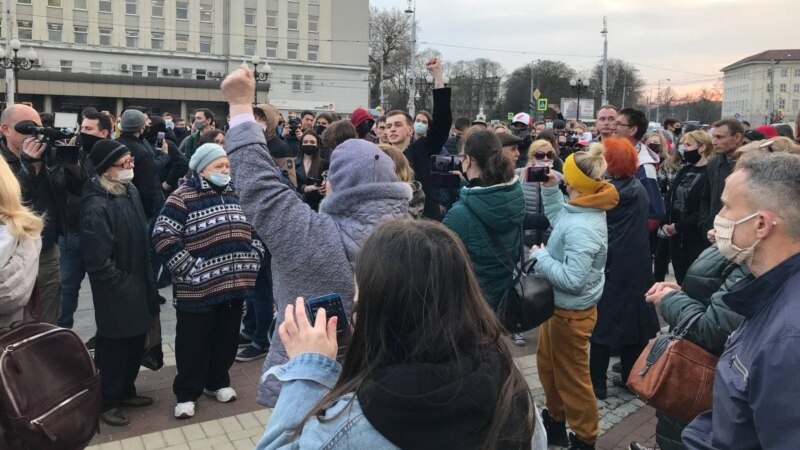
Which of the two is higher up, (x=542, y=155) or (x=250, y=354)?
(x=542, y=155)

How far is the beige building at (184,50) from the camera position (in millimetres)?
52812

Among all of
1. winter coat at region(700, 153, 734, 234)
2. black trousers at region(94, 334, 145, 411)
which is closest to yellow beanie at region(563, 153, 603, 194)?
winter coat at region(700, 153, 734, 234)

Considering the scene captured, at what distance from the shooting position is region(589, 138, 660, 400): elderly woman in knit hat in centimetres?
500

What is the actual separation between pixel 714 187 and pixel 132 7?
2463 inches

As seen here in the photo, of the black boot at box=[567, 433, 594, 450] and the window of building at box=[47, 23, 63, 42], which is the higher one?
the window of building at box=[47, 23, 63, 42]

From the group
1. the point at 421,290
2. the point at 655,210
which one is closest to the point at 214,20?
the point at 655,210

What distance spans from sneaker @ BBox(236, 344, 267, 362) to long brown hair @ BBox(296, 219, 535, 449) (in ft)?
15.0

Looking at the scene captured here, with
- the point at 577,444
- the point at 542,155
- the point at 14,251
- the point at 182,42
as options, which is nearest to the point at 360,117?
the point at 542,155

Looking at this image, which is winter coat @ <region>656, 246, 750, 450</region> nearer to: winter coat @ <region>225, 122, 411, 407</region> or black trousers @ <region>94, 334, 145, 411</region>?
winter coat @ <region>225, 122, 411, 407</region>

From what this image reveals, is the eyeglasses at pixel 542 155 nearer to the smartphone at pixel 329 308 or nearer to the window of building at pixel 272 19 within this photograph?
the smartphone at pixel 329 308

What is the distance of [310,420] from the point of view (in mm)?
1534

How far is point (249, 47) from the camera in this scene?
64.2 meters

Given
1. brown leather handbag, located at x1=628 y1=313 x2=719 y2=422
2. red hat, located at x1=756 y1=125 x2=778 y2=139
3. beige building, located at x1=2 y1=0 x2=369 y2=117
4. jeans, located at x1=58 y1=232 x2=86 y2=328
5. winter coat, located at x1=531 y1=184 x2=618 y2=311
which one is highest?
beige building, located at x1=2 y1=0 x2=369 y2=117

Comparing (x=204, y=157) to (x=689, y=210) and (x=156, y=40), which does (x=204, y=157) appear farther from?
(x=156, y=40)
